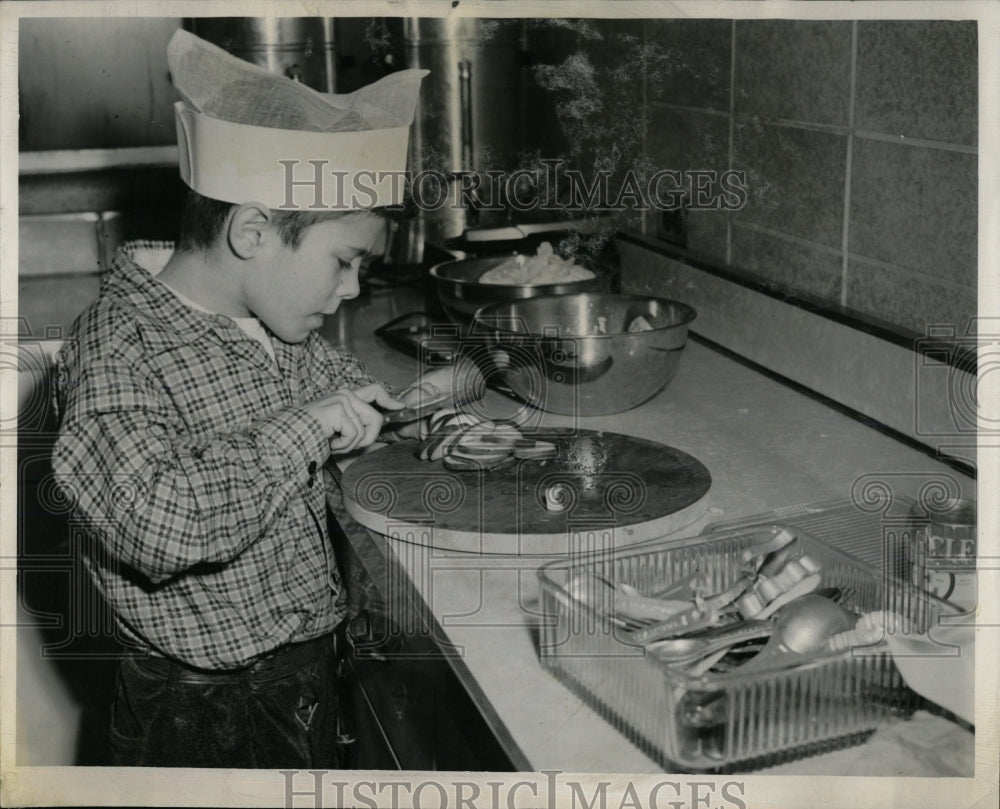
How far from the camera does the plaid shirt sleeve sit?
2.91 ft

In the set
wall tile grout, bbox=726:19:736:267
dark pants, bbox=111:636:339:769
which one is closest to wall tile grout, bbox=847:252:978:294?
wall tile grout, bbox=726:19:736:267

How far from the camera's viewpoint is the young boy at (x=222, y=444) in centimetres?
92

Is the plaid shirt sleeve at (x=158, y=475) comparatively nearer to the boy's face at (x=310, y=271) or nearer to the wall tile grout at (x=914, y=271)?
the boy's face at (x=310, y=271)

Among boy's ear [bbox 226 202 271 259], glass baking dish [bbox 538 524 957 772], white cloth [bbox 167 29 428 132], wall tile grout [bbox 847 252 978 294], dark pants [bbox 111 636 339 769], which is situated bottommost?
dark pants [bbox 111 636 339 769]

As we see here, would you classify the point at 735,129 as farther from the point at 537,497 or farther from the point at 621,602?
the point at 621,602

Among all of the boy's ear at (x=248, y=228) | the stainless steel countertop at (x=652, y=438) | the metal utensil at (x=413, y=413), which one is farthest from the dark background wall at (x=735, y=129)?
the boy's ear at (x=248, y=228)

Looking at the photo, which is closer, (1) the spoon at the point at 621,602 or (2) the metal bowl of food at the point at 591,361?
(1) the spoon at the point at 621,602

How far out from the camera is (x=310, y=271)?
1.03 m

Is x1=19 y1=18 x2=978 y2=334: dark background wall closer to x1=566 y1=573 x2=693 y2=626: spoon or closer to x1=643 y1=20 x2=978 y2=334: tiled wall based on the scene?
x1=643 y1=20 x2=978 y2=334: tiled wall

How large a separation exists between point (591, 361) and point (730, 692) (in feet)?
2.13

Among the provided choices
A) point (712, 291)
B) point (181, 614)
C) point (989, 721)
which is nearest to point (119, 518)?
point (181, 614)

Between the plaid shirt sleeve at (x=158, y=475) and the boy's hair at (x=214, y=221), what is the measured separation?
0.16 m

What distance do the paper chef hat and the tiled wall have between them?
0.52 metres

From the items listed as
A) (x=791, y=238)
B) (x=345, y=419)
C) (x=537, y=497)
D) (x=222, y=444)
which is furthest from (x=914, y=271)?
(x=222, y=444)
